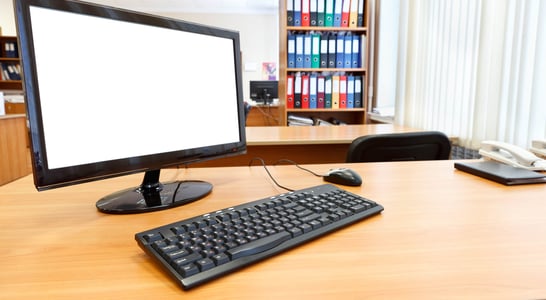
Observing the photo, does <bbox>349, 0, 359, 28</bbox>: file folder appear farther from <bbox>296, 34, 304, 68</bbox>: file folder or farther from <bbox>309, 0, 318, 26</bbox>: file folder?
Result: <bbox>296, 34, 304, 68</bbox>: file folder

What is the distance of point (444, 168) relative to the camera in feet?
3.71

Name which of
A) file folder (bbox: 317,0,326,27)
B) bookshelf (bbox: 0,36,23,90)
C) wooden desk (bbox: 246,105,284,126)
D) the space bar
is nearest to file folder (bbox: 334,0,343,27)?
file folder (bbox: 317,0,326,27)

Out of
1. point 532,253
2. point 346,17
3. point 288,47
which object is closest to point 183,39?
point 532,253

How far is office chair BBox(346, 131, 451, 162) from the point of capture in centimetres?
133

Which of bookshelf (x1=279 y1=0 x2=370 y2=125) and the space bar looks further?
bookshelf (x1=279 y1=0 x2=370 y2=125)

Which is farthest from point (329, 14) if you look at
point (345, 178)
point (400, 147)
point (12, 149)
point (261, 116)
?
point (12, 149)

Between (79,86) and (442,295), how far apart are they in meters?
0.66

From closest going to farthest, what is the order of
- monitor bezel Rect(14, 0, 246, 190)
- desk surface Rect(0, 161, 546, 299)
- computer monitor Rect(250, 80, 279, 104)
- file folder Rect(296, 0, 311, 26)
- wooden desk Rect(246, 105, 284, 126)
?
desk surface Rect(0, 161, 546, 299) → monitor bezel Rect(14, 0, 246, 190) → file folder Rect(296, 0, 311, 26) → computer monitor Rect(250, 80, 279, 104) → wooden desk Rect(246, 105, 284, 126)

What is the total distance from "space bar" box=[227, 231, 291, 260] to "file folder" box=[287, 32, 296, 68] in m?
2.68

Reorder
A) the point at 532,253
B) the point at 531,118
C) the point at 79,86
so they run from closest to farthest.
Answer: the point at 532,253
the point at 79,86
the point at 531,118

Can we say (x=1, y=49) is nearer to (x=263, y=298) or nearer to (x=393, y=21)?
(x=393, y=21)

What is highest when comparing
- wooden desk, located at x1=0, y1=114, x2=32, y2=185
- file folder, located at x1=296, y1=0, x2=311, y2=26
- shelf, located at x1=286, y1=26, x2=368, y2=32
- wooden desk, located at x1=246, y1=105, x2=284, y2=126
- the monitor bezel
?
file folder, located at x1=296, y1=0, x2=311, y2=26

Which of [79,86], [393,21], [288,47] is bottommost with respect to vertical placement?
[79,86]

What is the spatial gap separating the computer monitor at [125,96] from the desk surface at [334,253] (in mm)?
98
